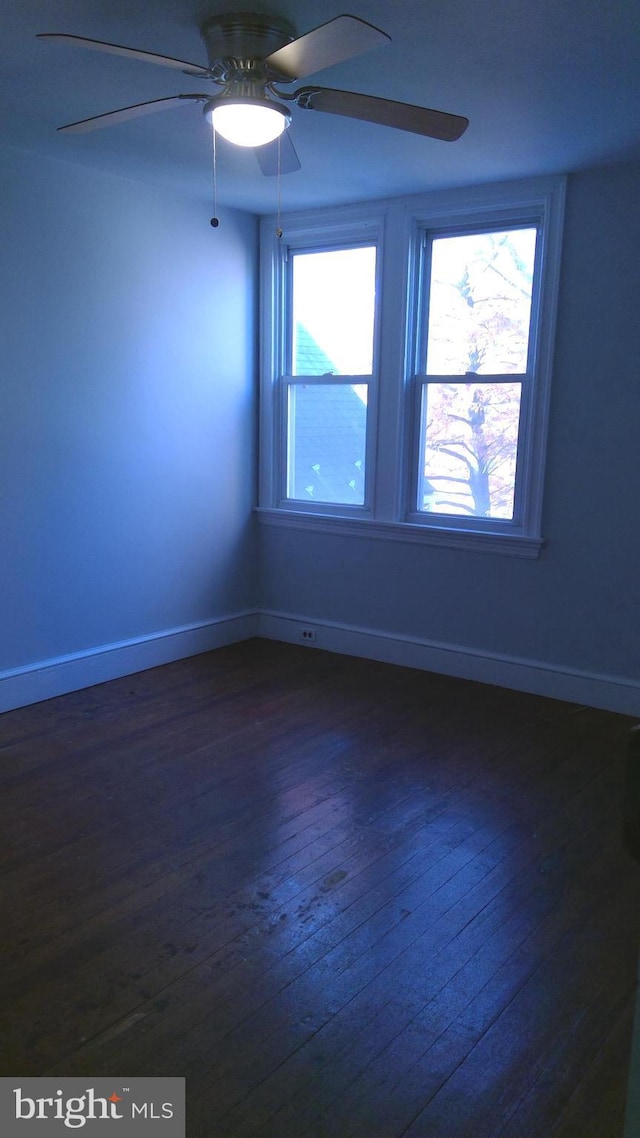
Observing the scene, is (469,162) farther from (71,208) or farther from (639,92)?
(71,208)

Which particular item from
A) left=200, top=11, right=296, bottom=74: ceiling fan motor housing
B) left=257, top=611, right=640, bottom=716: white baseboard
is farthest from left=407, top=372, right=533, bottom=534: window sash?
left=200, top=11, right=296, bottom=74: ceiling fan motor housing

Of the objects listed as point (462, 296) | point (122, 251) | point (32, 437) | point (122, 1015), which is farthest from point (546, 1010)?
point (122, 251)

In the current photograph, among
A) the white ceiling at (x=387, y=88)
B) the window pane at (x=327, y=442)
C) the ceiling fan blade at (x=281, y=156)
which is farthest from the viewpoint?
the window pane at (x=327, y=442)

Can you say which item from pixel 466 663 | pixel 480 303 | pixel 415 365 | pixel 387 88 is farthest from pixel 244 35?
pixel 466 663

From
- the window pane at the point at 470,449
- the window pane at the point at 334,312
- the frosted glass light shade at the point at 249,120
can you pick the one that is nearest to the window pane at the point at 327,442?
the window pane at the point at 334,312

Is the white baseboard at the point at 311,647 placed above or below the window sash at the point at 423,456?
below

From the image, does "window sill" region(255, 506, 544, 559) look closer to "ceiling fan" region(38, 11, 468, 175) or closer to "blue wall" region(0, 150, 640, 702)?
"blue wall" region(0, 150, 640, 702)

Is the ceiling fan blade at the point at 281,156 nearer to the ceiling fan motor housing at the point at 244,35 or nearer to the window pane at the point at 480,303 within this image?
the ceiling fan motor housing at the point at 244,35

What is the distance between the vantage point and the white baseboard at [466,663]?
3936 millimetres

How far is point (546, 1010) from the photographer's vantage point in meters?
1.98

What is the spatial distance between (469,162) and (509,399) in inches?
45.0

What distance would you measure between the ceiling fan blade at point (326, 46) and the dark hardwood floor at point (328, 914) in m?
2.34

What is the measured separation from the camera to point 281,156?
2.78 meters

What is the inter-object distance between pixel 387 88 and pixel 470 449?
6.41 ft
